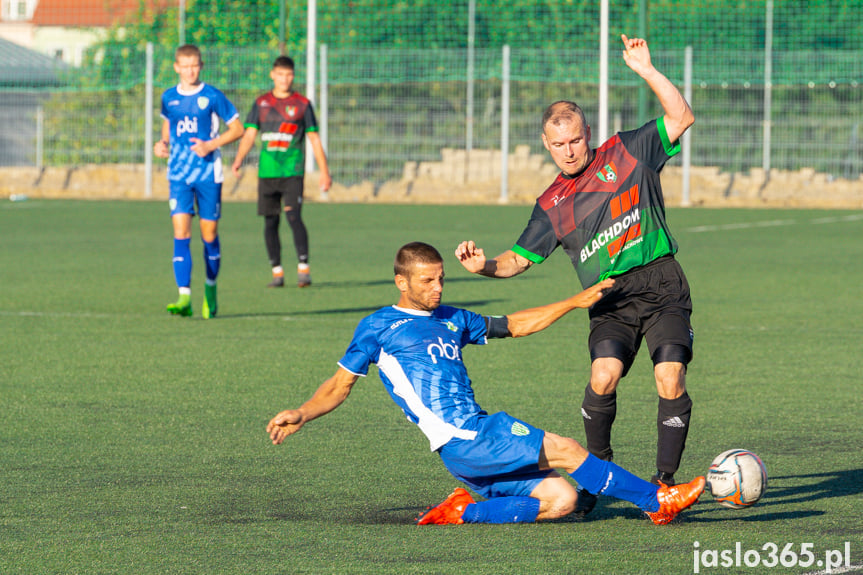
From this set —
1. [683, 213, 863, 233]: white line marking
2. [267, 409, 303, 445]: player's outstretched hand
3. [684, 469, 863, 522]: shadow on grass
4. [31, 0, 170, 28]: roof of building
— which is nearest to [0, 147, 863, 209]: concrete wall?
[683, 213, 863, 233]: white line marking

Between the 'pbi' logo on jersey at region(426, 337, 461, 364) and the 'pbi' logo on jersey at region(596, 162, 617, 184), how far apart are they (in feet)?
3.75

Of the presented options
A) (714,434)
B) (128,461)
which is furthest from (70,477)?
(714,434)

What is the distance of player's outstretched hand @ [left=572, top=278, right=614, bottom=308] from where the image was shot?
5289 mm

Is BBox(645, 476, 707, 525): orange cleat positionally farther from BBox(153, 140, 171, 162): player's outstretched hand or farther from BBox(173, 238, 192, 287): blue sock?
BBox(153, 140, 171, 162): player's outstretched hand

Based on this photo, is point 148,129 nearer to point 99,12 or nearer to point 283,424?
point 99,12

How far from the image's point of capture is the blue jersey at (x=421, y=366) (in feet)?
Result: 17.3

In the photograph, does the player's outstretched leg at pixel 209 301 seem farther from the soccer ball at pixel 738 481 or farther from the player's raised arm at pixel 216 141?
the soccer ball at pixel 738 481

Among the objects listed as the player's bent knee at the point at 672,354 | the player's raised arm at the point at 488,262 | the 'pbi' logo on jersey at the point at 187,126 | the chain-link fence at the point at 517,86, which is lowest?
the player's bent knee at the point at 672,354

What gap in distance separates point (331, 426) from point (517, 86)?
77.0 feet

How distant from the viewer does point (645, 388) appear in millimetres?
8500

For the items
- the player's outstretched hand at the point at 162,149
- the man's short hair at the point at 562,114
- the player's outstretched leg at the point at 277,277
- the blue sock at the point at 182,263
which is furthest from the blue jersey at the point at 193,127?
the man's short hair at the point at 562,114

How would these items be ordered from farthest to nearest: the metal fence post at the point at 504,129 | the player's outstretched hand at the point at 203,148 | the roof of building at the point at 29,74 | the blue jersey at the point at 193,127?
the roof of building at the point at 29,74 → the metal fence post at the point at 504,129 → the blue jersey at the point at 193,127 → the player's outstretched hand at the point at 203,148

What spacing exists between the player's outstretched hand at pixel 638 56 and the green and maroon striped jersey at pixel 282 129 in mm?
8032

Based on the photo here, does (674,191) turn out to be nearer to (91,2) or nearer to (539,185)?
(539,185)
